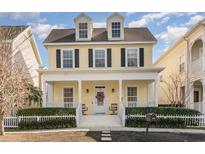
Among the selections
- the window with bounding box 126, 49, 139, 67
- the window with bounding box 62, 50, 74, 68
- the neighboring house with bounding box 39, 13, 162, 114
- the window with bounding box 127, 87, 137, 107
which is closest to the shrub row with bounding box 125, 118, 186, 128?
the neighboring house with bounding box 39, 13, 162, 114

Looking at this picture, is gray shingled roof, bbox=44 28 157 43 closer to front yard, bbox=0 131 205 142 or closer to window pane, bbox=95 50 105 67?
window pane, bbox=95 50 105 67

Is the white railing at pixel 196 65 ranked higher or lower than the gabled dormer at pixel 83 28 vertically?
lower

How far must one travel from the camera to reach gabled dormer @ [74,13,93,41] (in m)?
14.5

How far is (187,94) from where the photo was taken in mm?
14789

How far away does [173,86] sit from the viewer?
54.0 feet

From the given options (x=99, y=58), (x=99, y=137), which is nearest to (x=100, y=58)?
(x=99, y=58)

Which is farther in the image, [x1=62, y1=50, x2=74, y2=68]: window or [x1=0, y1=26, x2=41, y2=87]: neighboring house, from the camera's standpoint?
[x1=62, y1=50, x2=74, y2=68]: window

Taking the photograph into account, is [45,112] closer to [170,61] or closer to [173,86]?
[173,86]

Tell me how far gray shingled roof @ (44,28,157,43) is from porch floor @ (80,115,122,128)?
445 cm

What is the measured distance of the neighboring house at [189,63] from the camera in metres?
13.2

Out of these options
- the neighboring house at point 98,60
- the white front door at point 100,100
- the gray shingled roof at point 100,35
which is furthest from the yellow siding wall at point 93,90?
the gray shingled roof at point 100,35

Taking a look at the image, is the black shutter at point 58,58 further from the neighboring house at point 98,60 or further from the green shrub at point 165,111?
the green shrub at point 165,111

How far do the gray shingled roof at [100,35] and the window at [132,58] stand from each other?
2.26 ft
